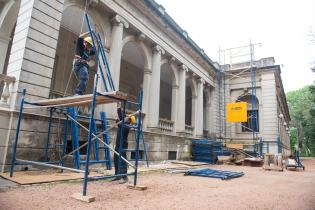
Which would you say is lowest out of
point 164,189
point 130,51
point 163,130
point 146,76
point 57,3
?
point 164,189

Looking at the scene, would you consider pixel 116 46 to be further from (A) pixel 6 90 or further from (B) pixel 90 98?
(B) pixel 90 98

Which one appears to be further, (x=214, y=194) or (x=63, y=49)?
(x=63, y=49)

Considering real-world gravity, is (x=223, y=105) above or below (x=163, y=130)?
above

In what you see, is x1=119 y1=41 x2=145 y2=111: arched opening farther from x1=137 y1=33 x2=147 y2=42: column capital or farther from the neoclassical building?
x1=137 y1=33 x2=147 y2=42: column capital

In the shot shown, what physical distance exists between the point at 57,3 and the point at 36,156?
5.67m

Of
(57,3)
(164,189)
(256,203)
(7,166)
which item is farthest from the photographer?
(57,3)

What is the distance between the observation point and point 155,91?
1445 centimetres

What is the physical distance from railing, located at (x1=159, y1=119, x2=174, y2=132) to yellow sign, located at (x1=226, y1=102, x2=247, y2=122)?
24.6ft

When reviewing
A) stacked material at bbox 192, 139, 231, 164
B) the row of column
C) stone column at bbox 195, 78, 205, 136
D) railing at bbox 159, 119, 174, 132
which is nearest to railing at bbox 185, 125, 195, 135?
the row of column

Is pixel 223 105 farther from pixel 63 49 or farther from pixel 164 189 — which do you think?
pixel 164 189

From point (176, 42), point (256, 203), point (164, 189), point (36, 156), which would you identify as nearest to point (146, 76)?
point (176, 42)

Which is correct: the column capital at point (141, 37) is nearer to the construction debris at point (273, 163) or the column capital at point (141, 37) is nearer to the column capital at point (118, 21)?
the column capital at point (118, 21)

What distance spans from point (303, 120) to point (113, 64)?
51154 millimetres

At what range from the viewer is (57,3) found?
29.2ft
